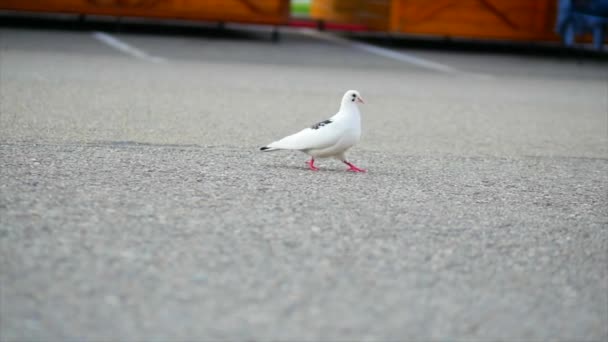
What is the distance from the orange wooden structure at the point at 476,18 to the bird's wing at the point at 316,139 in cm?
1071

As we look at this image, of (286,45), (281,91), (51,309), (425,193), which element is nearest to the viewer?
(51,309)

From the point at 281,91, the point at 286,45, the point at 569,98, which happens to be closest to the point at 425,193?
the point at 281,91

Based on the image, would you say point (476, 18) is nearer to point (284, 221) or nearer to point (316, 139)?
point (316, 139)

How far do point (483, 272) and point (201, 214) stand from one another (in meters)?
1.36

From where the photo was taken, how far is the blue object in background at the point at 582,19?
14219mm

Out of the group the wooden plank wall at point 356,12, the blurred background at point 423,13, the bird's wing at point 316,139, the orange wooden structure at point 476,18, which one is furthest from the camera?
the wooden plank wall at point 356,12

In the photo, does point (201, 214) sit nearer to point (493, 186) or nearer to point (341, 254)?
point (341, 254)

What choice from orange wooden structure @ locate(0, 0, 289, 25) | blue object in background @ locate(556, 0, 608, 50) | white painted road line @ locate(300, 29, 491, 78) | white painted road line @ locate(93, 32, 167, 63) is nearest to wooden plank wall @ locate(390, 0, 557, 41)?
white painted road line @ locate(300, 29, 491, 78)

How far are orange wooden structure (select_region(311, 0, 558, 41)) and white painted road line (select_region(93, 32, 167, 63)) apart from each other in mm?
4623

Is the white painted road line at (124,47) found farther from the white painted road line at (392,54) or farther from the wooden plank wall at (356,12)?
the wooden plank wall at (356,12)

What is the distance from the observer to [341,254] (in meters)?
3.88

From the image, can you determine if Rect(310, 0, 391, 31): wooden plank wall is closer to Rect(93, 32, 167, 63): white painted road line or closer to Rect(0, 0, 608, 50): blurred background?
Rect(0, 0, 608, 50): blurred background

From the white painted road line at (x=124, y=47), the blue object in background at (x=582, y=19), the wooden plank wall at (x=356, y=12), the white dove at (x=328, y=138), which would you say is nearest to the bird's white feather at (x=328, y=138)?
the white dove at (x=328, y=138)

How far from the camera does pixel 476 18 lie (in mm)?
16094
